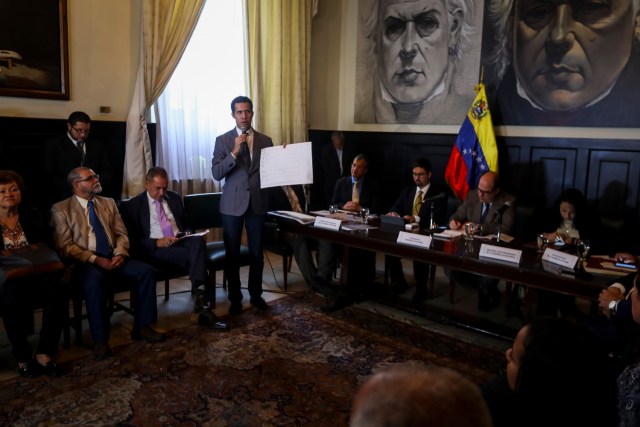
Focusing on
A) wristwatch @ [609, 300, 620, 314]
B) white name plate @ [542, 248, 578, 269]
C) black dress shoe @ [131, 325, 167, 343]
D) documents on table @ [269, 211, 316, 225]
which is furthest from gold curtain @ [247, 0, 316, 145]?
wristwatch @ [609, 300, 620, 314]

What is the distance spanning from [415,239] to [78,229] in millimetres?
2171

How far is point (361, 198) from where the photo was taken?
4.73m

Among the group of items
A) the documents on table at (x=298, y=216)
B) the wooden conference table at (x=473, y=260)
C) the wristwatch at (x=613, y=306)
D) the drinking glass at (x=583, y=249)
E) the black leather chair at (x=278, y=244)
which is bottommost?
the black leather chair at (x=278, y=244)

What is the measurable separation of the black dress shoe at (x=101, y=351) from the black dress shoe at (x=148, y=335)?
26 cm

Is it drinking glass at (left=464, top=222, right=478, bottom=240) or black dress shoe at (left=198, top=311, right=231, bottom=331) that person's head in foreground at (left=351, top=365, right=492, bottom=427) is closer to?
drinking glass at (left=464, top=222, right=478, bottom=240)

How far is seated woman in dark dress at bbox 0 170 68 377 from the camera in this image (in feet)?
9.14

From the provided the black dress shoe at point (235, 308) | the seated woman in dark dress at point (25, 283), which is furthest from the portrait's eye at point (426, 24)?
the seated woman in dark dress at point (25, 283)

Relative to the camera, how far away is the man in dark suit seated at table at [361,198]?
13.4 feet

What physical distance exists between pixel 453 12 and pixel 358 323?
12.1ft

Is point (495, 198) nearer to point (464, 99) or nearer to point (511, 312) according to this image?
point (511, 312)

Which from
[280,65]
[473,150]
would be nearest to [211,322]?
[473,150]

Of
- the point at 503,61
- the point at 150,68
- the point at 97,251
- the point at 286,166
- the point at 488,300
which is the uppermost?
the point at 503,61

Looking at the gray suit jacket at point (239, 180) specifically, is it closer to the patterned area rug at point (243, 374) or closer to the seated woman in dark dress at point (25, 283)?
the patterned area rug at point (243, 374)

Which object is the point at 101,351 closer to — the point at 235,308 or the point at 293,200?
the point at 235,308
